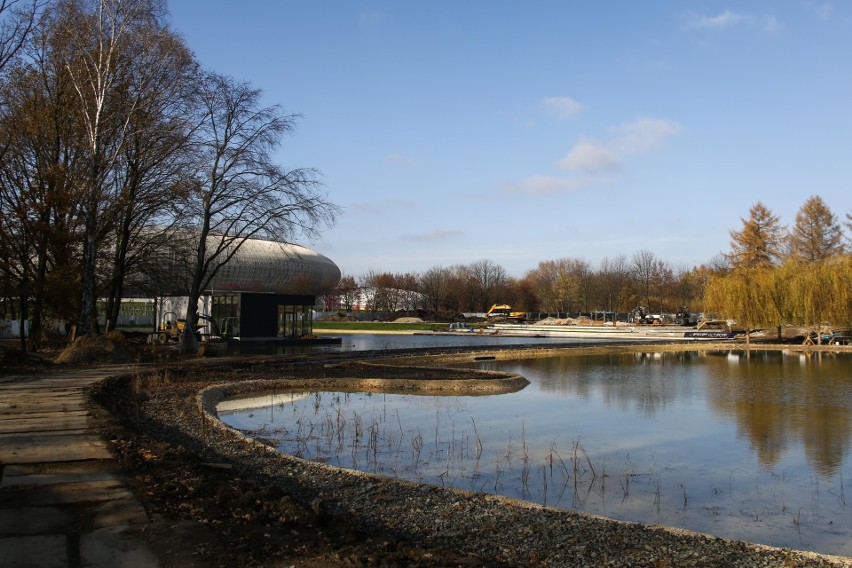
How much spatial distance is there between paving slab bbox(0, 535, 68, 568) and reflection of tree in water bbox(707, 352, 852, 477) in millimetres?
8399

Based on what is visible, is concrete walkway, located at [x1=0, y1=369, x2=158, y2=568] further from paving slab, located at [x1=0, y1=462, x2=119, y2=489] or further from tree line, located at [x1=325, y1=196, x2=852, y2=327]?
tree line, located at [x1=325, y1=196, x2=852, y2=327]

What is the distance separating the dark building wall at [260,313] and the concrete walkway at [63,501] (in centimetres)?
2575

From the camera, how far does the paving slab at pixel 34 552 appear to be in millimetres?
4184

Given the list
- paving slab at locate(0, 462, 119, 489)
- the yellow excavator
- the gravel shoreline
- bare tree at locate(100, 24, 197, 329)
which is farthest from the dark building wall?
the yellow excavator

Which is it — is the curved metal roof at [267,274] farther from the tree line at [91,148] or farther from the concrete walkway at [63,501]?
the concrete walkway at [63,501]

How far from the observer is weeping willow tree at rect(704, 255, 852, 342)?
111 feet

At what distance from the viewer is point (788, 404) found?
14789 millimetres

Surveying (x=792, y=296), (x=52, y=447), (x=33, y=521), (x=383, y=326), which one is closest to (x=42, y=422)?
(x=52, y=447)

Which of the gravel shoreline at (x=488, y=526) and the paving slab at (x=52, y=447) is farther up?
the paving slab at (x=52, y=447)

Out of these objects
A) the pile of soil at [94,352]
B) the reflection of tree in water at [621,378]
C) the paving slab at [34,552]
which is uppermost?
the pile of soil at [94,352]

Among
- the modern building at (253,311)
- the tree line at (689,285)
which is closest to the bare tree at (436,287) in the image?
the tree line at (689,285)

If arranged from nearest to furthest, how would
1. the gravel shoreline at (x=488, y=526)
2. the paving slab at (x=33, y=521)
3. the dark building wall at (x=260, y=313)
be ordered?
the paving slab at (x=33, y=521) < the gravel shoreline at (x=488, y=526) < the dark building wall at (x=260, y=313)

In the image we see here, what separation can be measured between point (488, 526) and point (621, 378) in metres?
16.3

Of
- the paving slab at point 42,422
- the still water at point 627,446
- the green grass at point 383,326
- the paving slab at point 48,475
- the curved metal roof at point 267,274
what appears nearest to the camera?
the paving slab at point 48,475
